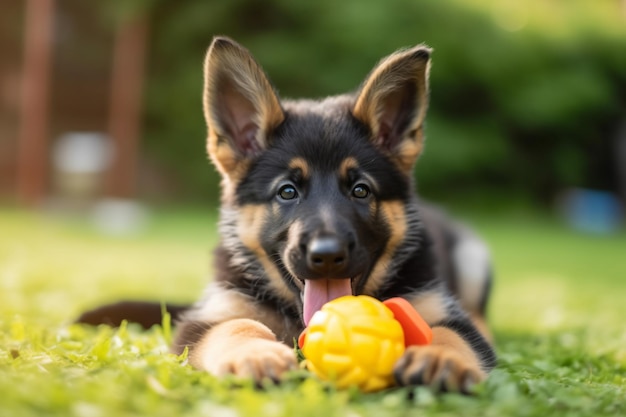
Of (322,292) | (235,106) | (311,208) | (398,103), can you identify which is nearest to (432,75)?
(398,103)

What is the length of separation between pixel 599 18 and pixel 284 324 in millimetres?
17686

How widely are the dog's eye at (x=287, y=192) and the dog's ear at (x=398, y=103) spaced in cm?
58

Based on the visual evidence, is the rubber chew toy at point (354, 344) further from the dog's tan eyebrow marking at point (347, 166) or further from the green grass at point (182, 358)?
the dog's tan eyebrow marking at point (347, 166)

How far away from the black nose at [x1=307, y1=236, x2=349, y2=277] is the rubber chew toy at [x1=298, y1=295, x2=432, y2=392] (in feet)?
0.65

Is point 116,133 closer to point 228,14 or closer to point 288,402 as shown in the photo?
point 228,14

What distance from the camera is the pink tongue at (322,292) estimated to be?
11.1 ft

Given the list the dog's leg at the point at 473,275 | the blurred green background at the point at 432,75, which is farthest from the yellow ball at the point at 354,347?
the blurred green background at the point at 432,75

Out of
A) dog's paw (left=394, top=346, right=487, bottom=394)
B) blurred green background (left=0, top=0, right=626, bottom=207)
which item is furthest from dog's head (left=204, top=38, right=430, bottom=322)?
blurred green background (left=0, top=0, right=626, bottom=207)

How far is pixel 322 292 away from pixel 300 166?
25.5 inches

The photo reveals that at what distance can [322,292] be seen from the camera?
3.40 metres

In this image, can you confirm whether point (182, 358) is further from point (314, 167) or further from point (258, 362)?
point (314, 167)

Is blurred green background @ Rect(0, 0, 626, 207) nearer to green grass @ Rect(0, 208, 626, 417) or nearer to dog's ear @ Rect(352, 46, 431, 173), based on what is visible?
green grass @ Rect(0, 208, 626, 417)

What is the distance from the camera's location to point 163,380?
2.71 meters

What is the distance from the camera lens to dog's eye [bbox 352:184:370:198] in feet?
12.0
